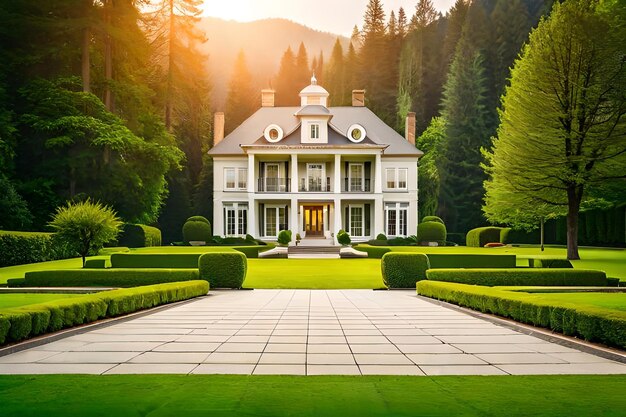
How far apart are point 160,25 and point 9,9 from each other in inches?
803

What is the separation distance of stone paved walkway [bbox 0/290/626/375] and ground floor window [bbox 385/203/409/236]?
1192 inches

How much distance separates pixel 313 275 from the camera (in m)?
19.8

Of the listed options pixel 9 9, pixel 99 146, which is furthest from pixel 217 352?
pixel 9 9

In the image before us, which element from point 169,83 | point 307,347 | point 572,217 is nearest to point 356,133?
point 169,83

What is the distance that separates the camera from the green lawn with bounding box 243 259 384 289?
57.1ft

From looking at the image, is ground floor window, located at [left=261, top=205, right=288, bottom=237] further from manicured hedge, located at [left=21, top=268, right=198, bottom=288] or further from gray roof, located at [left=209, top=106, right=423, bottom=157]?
manicured hedge, located at [left=21, top=268, right=198, bottom=288]

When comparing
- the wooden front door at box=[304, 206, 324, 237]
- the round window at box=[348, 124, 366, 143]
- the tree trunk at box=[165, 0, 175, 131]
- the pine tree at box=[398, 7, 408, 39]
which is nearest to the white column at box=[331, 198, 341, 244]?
the wooden front door at box=[304, 206, 324, 237]

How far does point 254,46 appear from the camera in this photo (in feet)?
464

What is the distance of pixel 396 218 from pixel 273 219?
968cm

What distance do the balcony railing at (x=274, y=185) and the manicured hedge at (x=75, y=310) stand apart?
28.5m

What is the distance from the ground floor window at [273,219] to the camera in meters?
41.1

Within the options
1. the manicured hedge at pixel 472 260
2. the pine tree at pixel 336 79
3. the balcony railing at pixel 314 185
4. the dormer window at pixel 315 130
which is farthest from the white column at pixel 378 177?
the pine tree at pixel 336 79

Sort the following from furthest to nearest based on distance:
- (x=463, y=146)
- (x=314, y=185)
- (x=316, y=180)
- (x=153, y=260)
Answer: (x=463, y=146)
(x=316, y=180)
(x=314, y=185)
(x=153, y=260)

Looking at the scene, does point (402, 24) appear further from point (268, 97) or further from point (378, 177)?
point (378, 177)
